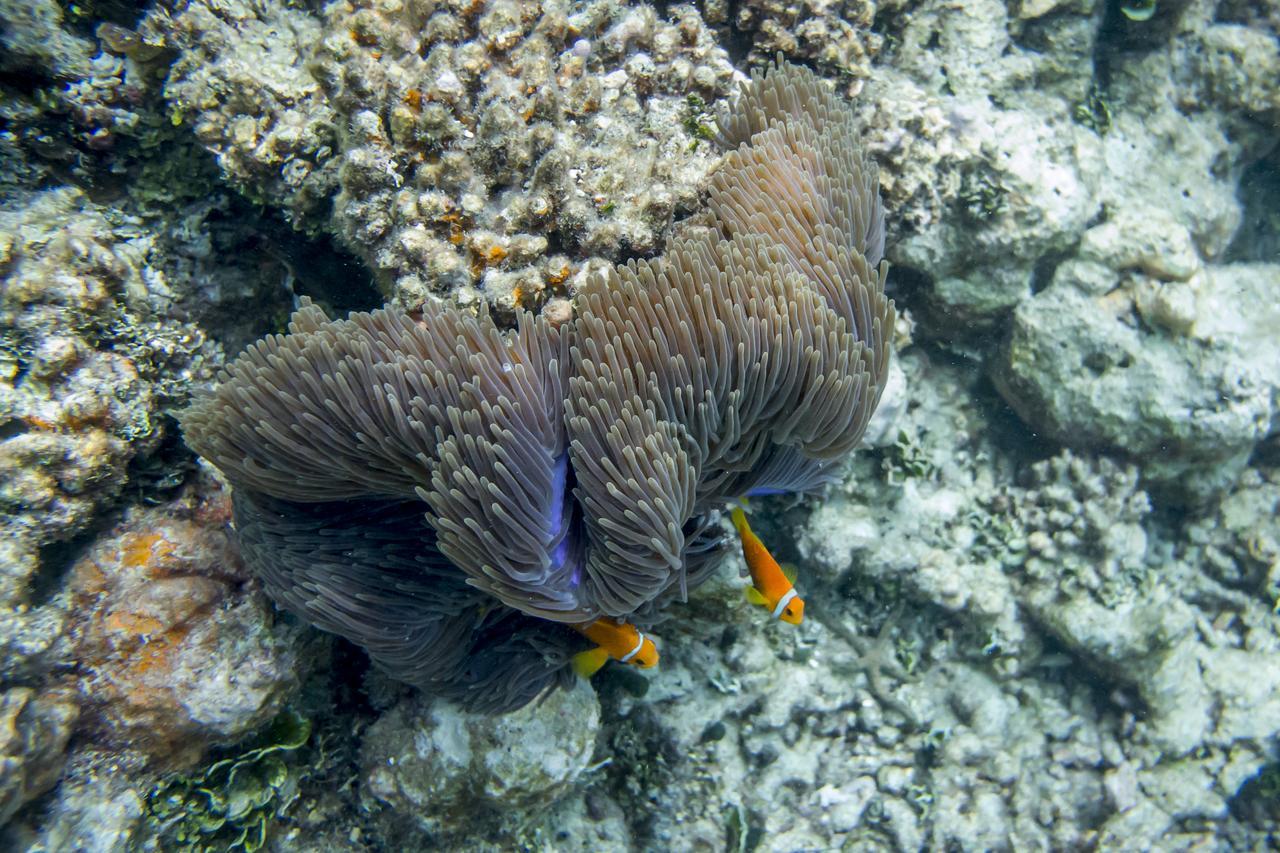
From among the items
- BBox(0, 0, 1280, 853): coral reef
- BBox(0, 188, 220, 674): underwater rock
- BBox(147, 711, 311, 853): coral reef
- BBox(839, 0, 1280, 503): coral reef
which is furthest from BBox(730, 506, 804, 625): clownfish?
BBox(0, 188, 220, 674): underwater rock

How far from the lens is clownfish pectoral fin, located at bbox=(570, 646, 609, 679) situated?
362 cm

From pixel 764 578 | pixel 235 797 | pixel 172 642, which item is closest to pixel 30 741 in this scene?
pixel 172 642

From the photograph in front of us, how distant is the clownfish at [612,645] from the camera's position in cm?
344

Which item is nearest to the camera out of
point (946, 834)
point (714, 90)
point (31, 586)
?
point (31, 586)

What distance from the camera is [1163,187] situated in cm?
585

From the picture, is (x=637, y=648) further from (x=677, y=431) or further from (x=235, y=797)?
(x=235, y=797)

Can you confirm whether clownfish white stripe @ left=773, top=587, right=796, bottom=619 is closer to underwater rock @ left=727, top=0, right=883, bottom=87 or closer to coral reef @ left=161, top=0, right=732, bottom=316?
coral reef @ left=161, top=0, right=732, bottom=316

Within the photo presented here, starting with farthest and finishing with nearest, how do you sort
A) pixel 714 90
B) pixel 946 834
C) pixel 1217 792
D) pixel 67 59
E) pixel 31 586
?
pixel 1217 792, pixel 946 834, pixel 714 90, pixel 67 59, pixel 31 586

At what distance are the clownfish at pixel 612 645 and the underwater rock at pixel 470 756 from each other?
31 cm

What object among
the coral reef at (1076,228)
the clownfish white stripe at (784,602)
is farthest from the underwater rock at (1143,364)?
the clownfish white stripe at (784,602)

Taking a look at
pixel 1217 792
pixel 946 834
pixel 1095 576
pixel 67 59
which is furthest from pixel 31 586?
pixel 1217 792

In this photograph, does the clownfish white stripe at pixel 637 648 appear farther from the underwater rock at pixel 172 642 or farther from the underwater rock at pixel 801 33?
the underwater rock at pixel 801 33

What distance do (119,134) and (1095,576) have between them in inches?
267

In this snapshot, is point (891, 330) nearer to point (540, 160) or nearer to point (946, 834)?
point (540, 160)
